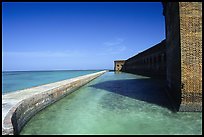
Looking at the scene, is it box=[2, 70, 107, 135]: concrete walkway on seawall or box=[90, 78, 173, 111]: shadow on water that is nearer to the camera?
box=[2, 70, 107, 135]: concrete walkway on seawall

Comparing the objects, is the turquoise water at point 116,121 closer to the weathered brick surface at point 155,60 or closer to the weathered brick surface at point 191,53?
the weathered brick surface at point 191,53

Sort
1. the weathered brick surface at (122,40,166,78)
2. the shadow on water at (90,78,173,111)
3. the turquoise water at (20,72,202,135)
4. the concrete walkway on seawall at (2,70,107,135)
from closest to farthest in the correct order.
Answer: the concrete walkway on seawall at (2,70,107,135) → the turquoise water at (20,72,202,135) → the shadow on water at (90,78,173,111) → the weathered brick surface at (122,40,166,78)

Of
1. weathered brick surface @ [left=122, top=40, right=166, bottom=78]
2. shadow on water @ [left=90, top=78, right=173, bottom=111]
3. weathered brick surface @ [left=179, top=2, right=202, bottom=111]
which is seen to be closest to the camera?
weathered brick surface @ [left=179, top=2, right=202, bottom=111]

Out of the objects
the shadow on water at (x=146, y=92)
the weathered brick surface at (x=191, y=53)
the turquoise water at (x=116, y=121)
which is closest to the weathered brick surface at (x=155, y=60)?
the shadow on water at (x=146, y=92)

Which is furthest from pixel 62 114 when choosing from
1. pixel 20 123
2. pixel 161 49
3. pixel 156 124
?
→ pixel 161 49

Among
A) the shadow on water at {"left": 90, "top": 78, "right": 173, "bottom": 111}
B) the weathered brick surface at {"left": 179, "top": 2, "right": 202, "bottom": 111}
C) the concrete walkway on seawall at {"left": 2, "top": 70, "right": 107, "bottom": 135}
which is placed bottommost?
the shadow on water at {"left": 90, "top": 78, "right": 173, "bottom": 111}

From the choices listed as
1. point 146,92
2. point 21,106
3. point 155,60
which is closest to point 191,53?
point 146,92

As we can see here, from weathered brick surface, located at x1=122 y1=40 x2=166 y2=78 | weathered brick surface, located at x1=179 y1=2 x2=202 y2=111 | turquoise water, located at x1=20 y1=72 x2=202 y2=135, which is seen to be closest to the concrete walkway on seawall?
turquoise water, located at x1=20 y1=72 x2=202 y2=135

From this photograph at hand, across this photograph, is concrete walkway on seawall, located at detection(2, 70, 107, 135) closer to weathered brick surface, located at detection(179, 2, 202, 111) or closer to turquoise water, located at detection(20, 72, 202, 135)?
turquoise water, located at detection(20, 72, 202, 135)

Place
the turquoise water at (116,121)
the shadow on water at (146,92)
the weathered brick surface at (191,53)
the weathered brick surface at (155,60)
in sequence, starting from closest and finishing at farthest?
1. the turquoise water at (116,121)
2. the weathered brick surface at (191,53)
3. the shadow on water at (146,92)
4. the weathered brick surface at (155,60)

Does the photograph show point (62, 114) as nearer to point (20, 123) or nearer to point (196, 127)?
point (20, 123)

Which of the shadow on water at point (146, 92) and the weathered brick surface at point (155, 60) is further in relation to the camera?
the weathered brick surface at point (155, 60)

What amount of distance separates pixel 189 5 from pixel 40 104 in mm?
6169

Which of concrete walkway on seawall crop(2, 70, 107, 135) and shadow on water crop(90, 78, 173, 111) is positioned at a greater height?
concrete walkway on seawall crop(2, 70, 107, 135)
